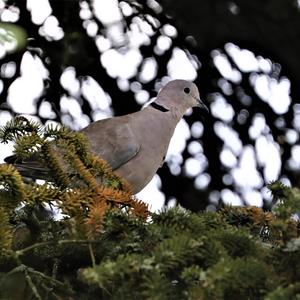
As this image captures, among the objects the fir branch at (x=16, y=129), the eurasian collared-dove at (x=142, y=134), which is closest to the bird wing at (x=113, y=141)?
the eurasian collared-dove at (x=142, y=134)

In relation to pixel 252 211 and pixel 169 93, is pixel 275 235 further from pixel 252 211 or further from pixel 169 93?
pixel 169 93

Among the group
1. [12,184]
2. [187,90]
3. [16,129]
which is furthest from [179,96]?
[12,184]

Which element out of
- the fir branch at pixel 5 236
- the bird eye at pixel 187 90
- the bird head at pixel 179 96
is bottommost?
the bird head at pixel 179 96

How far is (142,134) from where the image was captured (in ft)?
8.95

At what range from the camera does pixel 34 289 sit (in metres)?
1.06

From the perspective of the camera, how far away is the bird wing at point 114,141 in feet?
8.65

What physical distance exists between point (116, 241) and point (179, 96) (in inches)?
68.7

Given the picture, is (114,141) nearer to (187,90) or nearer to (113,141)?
(113,141)

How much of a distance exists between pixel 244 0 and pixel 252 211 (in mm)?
1546

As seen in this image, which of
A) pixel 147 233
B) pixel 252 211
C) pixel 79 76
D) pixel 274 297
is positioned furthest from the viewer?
pixel 79 76

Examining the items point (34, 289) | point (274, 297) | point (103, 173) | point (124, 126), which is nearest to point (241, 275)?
point (274, 297)

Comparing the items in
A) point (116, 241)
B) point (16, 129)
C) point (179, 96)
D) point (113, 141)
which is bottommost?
point (113, 141)

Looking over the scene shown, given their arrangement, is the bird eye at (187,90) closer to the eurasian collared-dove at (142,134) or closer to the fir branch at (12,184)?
the eurasian collared-dove at (142,134)

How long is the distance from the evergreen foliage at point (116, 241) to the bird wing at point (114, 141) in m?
1.31
